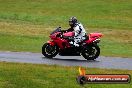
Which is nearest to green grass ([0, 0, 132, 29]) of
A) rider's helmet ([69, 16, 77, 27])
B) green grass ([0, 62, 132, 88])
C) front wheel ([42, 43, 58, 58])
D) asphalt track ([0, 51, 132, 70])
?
asphalt track ([0, 51, 132, 70])

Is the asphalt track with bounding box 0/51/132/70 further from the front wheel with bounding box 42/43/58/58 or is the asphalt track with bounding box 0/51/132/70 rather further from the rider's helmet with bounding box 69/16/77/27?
the rider's helmet with bounding box 69/16/77/27

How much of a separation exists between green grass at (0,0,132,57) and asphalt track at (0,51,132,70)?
2647 mm

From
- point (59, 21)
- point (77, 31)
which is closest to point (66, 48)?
point (77, 31)

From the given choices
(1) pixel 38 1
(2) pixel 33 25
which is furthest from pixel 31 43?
(1) pixel 38 1

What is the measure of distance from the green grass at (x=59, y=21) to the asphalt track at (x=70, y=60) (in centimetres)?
265

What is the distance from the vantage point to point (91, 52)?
66.5ft

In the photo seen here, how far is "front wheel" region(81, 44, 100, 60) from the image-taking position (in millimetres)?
20188

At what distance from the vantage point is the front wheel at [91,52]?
20.2m

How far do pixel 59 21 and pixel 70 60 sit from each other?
23.7m

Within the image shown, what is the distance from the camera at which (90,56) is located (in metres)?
20.3

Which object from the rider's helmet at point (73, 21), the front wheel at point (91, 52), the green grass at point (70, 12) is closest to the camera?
the rider's helmet at point (73, 21)

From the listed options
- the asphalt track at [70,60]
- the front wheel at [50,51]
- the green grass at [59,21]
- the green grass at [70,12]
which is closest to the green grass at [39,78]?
the asphalt track at [70,60]

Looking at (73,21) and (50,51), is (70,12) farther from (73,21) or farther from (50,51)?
(73,21)

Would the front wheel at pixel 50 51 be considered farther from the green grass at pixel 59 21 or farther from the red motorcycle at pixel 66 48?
the green grass at pixel 59 21
